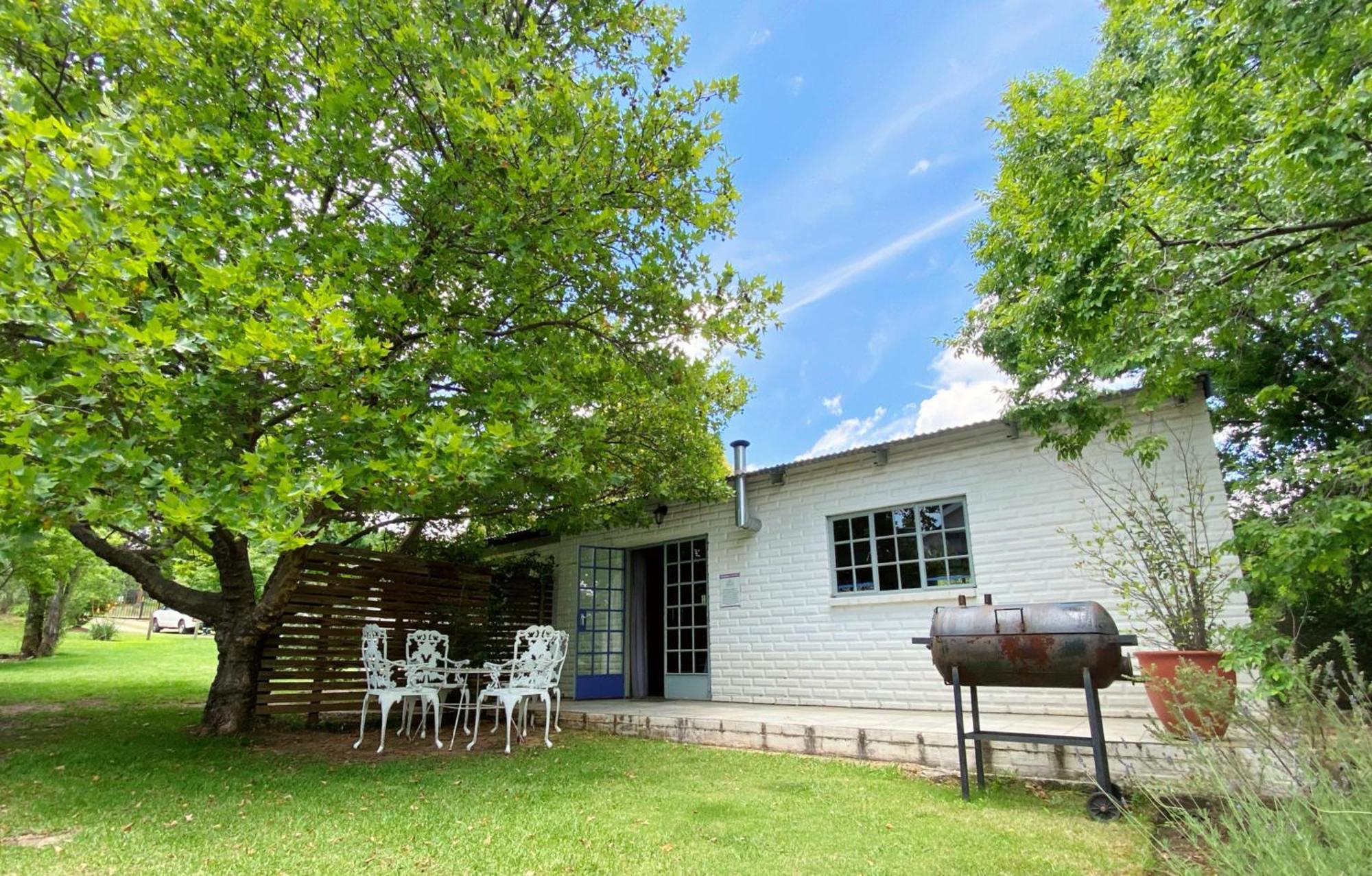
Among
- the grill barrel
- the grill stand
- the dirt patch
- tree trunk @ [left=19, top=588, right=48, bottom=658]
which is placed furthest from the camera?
tree trunk @ [left=19, top=588, right=48, bottom=658]

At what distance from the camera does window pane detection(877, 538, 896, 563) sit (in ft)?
22.5

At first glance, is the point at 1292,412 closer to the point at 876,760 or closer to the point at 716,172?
the point at 876,760

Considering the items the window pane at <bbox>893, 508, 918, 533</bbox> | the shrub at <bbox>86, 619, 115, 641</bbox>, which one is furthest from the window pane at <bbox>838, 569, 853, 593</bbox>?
the shrub at <bbox>86, 619, 115, 641</bbox>

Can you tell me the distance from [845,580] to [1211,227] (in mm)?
4706

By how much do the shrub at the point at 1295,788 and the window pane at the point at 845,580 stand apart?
439 cm

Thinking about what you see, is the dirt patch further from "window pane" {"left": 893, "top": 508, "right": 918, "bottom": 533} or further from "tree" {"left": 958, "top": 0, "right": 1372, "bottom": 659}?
"window pane" {"left": 893, "top": 508, "right": 918, "bottom": 533}

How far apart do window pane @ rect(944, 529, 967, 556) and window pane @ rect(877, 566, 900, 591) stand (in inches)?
24.2

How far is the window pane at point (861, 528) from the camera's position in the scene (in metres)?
7.10

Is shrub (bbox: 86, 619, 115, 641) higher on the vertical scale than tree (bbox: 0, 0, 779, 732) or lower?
lower

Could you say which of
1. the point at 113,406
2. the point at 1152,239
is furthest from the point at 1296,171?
the point at 113,406

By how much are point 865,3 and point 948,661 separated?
8249 mm

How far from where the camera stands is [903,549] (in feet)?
22.2

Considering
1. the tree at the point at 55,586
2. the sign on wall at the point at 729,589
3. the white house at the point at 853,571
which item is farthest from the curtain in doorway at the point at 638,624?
the tree at the point at 55,586

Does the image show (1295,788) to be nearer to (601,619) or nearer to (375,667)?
(375,667)
